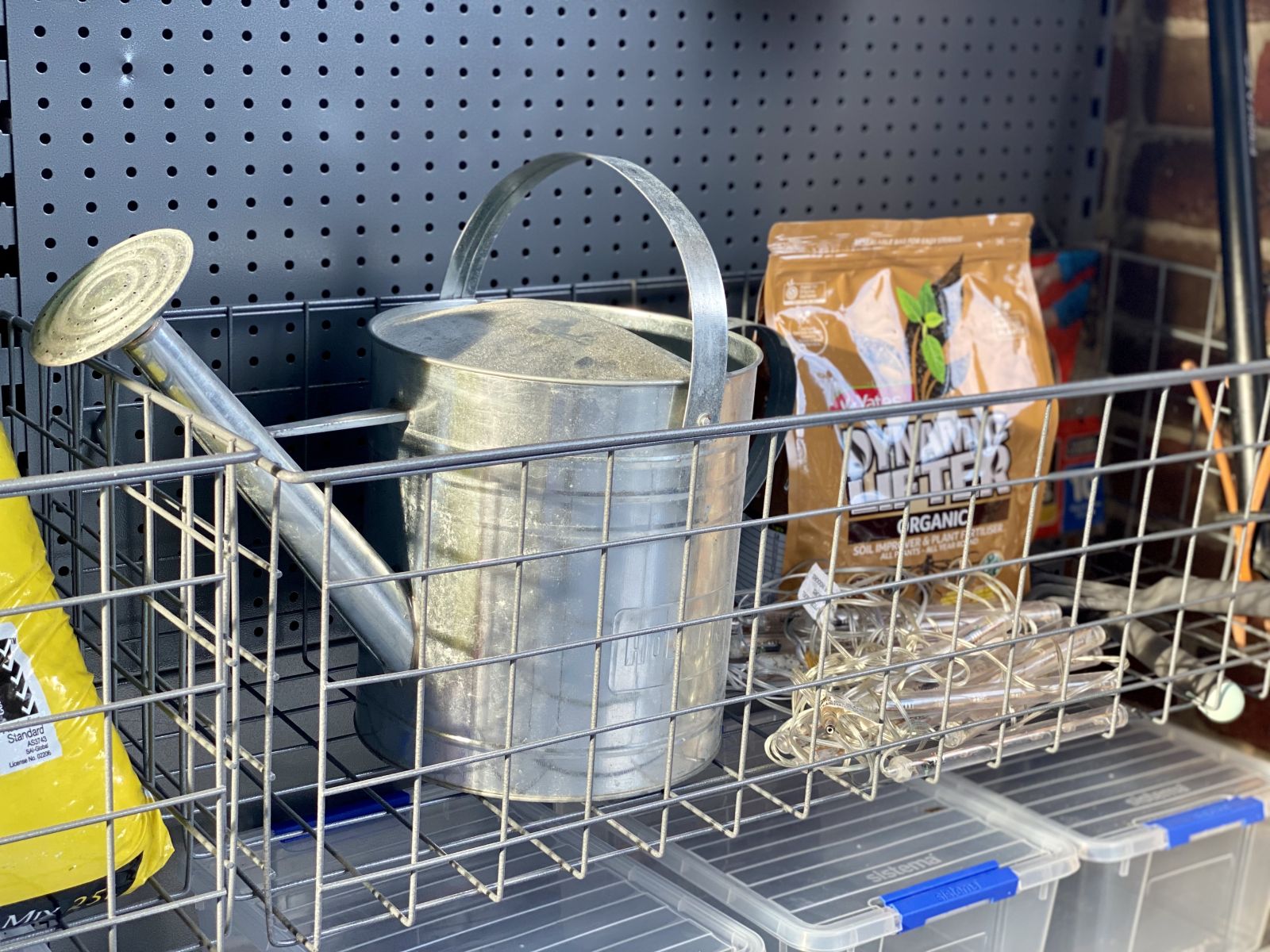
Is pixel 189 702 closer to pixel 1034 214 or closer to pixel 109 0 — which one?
pixel 109 0

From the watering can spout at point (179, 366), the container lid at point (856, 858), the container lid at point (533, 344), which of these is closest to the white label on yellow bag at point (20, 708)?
the watering can spout at point (179, 366)

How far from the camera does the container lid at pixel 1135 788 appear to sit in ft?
3.32

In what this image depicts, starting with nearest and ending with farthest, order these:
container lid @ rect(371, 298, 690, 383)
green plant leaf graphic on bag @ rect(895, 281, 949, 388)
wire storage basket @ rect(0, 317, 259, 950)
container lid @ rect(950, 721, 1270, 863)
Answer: wire storage basket @ rect(0, 317, 259, 950) < container lid @ rect(371, 298, 690, 383) < container lid @ rect(950, 721, 1270, 863) < green plant leaf graphic on bag @ rect(895, 281, 949, 388)

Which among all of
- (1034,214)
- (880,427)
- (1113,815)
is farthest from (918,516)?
(1034,214)

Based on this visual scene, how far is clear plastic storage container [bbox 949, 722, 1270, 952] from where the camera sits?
3.36ft

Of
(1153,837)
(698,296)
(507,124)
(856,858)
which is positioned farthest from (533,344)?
(1153,837)

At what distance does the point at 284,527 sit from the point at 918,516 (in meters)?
0.55

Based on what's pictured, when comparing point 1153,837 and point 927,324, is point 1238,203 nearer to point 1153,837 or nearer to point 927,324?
point 927,324

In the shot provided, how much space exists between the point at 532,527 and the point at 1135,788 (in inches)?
22.7

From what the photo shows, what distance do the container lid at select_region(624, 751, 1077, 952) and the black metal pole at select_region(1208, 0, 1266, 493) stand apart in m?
0.34

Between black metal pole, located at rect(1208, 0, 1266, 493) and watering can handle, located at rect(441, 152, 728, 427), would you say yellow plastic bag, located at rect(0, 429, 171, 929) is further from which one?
black metal pole, located at rect(1208, 0, 1266, 493)

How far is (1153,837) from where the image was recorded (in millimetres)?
1008

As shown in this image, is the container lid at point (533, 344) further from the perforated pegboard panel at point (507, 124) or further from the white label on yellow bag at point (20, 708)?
the white label on yellow bag at point (20, 708)

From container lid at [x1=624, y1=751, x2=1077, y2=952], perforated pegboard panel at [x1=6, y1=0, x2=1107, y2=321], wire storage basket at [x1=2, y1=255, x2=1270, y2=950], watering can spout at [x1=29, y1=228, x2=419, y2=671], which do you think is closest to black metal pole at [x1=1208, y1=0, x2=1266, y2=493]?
wire storage basket at [x1=2, y1=255, x2=1270, y2=950]
